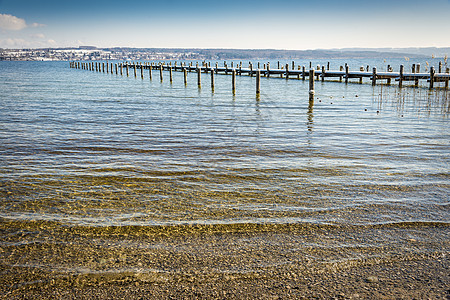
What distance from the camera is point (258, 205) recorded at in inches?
237

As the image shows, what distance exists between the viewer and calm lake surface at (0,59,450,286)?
5.24 m

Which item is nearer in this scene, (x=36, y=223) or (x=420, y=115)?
(x=36, y=223)

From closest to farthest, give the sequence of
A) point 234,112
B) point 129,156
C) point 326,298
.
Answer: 1. point 326,298
2. point 129,156
3. point 234,112

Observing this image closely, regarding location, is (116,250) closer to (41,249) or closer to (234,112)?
(41,249)

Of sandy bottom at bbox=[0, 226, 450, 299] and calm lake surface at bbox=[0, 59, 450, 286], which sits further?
calm lake surface at bbox=[0, 59, 450, 286]

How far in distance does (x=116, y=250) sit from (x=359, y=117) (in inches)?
553

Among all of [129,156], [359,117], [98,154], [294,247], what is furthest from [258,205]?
[359,117]

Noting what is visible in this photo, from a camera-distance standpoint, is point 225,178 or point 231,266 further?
point 225,178

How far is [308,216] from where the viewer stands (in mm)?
5527

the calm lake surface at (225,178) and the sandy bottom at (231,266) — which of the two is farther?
the calm lake surface at (225,178)

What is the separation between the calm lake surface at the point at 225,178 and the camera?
5.24 m

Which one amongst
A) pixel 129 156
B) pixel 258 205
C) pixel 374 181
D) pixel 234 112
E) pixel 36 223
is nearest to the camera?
pixel 36 223

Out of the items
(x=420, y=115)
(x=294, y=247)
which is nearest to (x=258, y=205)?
(x=294, y=247)

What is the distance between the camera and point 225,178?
7.56 meters
